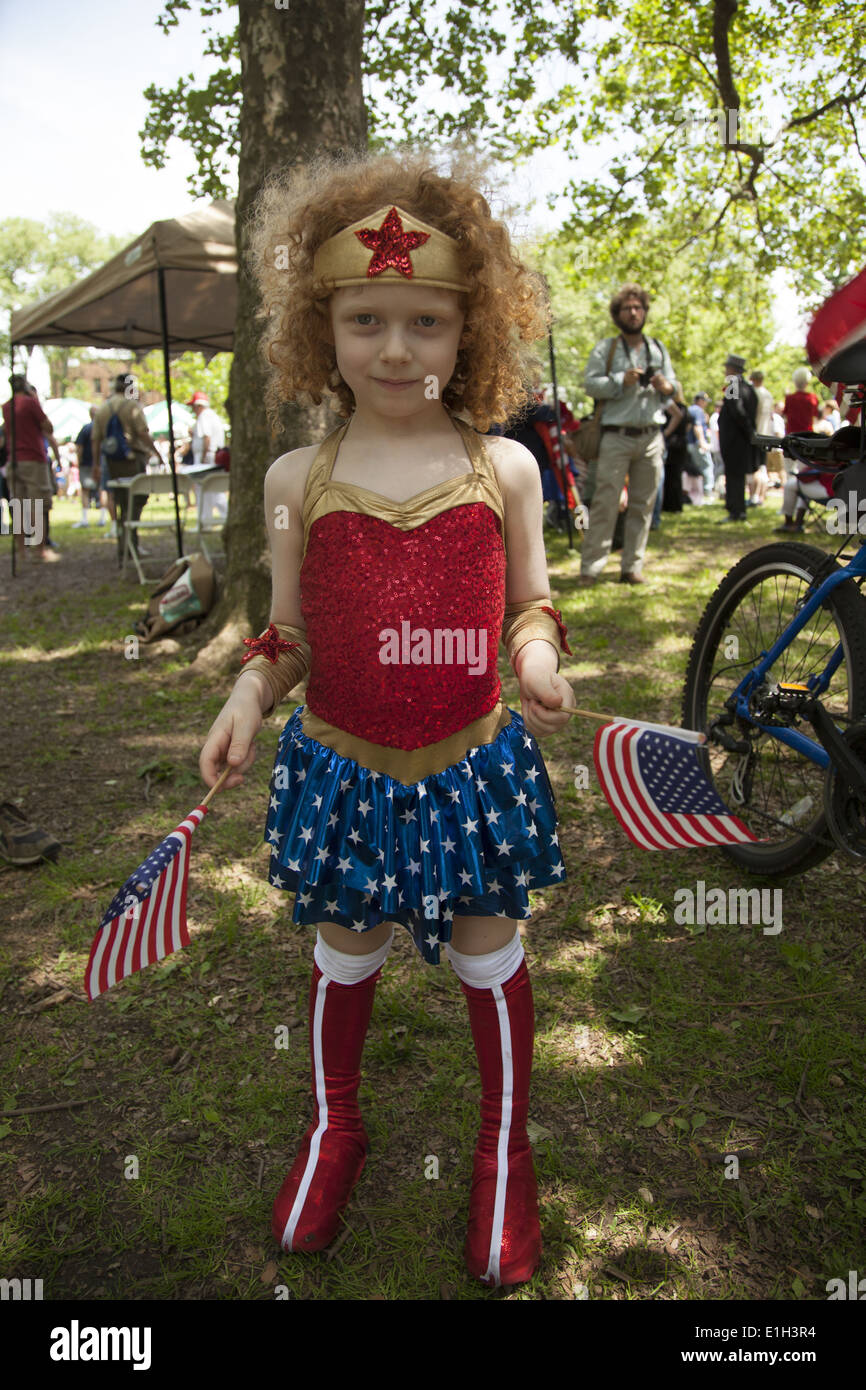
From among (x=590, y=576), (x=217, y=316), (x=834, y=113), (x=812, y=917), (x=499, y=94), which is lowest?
(x=812, y=917)

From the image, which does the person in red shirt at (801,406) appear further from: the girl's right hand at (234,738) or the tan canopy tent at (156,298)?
the girl's right hand at (234,738)

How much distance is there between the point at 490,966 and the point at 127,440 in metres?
10.00

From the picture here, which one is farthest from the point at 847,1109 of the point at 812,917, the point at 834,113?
the point at 834,113

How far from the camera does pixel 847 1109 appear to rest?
215 cm

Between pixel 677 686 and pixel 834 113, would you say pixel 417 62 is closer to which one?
pixel 834 113

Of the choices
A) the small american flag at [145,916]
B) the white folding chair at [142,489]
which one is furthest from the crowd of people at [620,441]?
the small american flag at [145,916]

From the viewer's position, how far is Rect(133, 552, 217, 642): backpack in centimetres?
627

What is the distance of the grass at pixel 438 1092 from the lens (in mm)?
1819

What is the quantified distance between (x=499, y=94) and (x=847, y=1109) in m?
11.2

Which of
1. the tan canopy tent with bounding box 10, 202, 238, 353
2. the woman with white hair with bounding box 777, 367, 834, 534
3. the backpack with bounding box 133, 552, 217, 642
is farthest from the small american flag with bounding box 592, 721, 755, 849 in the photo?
the woman with white hair with bounding box 777, 367, 834, 534

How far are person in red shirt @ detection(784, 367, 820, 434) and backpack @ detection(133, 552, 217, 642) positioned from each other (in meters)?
7.77

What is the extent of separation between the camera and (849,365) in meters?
2.34
